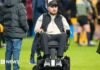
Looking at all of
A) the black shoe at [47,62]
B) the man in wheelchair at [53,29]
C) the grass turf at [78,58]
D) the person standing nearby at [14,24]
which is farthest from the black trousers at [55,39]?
the grass turf at [78,58]

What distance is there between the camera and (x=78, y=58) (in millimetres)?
16453

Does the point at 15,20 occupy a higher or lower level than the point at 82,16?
higher

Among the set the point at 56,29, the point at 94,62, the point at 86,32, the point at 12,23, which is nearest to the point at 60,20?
the point at 56,29

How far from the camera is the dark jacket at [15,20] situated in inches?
476

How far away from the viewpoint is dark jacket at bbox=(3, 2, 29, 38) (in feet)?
39.7

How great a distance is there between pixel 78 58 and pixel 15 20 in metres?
4.69

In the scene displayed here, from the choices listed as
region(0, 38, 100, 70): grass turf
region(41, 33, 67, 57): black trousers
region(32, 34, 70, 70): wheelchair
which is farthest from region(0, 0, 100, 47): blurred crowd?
region(32, 34, 70, 70): wheelchair

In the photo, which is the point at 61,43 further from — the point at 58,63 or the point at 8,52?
the point at 8,52

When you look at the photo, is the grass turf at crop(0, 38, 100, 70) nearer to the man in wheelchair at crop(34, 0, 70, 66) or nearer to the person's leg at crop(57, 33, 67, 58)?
the man in wheelchair at crop(34, 0, 70, 66)

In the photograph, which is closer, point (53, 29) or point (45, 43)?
point (45, 43)

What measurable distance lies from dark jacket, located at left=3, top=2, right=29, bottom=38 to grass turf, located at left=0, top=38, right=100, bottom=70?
1.92 m

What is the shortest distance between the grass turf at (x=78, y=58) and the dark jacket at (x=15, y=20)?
6.29 ft

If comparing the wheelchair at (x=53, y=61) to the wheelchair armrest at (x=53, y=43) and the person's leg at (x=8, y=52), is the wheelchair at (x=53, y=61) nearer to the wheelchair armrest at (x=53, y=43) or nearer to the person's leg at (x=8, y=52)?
the wheelchair armrest at (x=53, y=43)

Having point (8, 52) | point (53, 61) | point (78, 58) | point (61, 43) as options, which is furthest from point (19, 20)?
point (78, 58)
